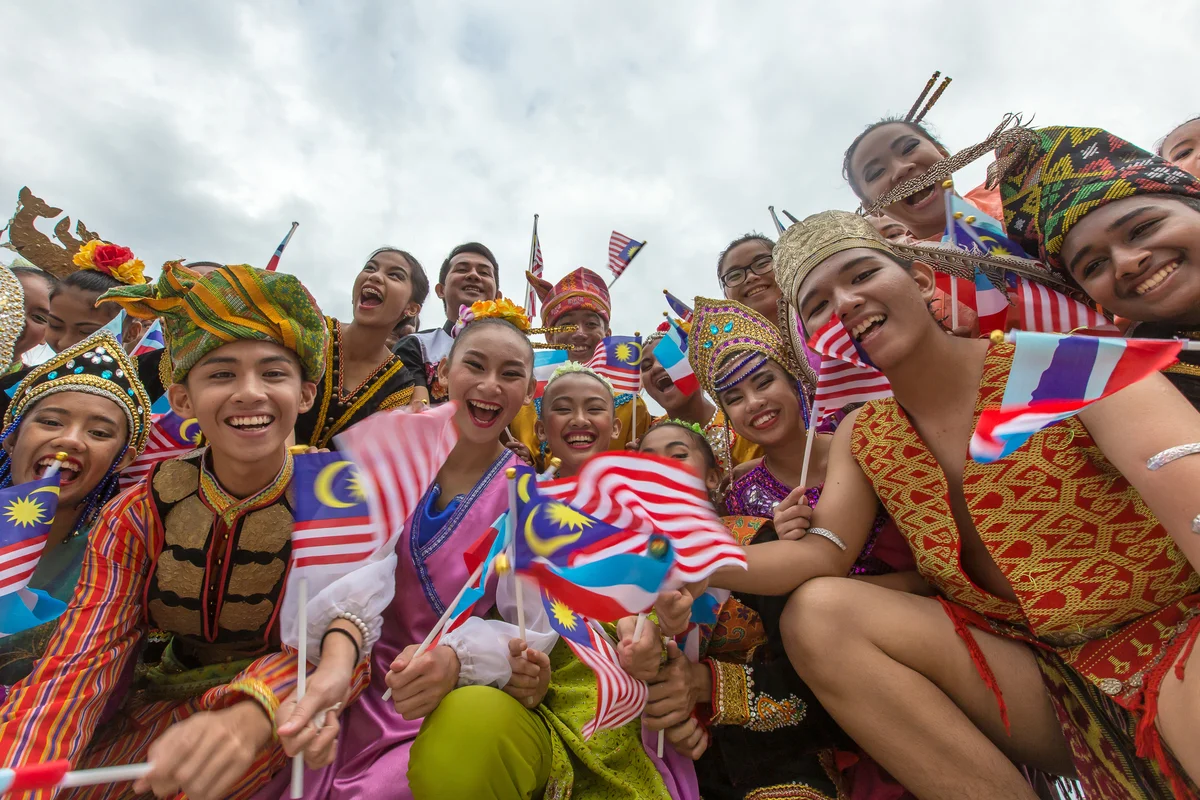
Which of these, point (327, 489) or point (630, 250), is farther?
A: point (630, 250)

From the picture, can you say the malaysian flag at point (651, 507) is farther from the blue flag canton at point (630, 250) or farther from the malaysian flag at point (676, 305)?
the blue flag canton at point (630, 250)

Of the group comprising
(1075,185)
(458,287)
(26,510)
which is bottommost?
(26,510)

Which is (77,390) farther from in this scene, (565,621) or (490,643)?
(565,621)

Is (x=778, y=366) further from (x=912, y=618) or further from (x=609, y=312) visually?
(x=609, y=312)

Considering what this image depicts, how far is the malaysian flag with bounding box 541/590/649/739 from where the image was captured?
2.14 meters

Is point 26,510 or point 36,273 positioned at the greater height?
point 36,273

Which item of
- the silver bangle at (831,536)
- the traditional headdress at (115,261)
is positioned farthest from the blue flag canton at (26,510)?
the silver bangle at (831,536)

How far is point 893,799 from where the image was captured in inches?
101

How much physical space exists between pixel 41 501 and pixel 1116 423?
12.4ft

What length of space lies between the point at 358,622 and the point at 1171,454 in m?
2.51

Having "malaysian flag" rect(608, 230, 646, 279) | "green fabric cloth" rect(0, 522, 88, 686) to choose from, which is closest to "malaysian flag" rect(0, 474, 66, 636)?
"green fabric cloth" rect(0, 522, 88, 686)

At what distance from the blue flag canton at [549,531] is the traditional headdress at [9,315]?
2.88 m

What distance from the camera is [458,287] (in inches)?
262

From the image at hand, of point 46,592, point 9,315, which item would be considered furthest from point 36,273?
point 46,592
